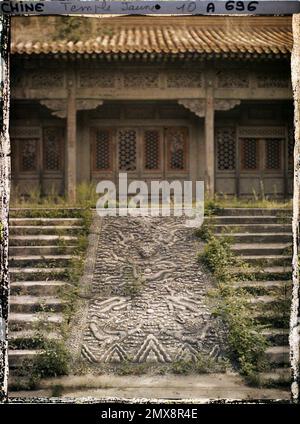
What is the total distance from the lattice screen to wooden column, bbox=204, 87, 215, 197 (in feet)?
8.38

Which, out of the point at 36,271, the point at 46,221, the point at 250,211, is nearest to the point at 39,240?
the point at 46,221

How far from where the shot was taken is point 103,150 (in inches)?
486

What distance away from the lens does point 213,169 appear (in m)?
11.6

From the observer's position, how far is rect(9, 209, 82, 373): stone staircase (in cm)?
527

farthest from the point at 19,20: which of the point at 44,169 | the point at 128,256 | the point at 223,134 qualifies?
the point at 128,256

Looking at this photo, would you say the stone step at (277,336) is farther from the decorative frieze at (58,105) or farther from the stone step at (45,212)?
the decorative frieze at (58,105)

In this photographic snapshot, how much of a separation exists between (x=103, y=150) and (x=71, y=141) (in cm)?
113

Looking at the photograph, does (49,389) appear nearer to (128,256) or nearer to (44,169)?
(128,256)

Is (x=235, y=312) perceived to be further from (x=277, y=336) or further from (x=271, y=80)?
(x=271, y=80)

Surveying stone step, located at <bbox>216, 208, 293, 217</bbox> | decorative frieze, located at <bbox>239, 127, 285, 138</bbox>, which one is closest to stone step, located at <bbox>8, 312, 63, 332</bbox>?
stone step, located at <bbox>216, 208, 293, 217</bbox>

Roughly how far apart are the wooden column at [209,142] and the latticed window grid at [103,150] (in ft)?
8.38

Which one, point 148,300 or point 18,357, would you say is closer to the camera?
point 18,357
